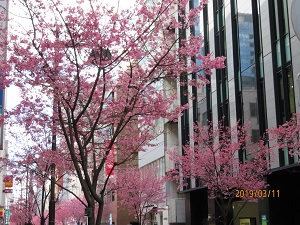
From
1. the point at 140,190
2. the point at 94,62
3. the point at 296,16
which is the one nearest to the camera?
the point at 296,16

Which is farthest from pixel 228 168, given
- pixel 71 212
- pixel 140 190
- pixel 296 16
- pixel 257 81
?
pixel 71 212

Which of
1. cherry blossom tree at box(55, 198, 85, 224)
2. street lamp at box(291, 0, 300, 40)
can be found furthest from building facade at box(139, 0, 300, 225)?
cherry blossom tree at box(55, 198, 85, 224)

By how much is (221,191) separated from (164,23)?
44.9 feet

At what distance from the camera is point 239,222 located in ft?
126

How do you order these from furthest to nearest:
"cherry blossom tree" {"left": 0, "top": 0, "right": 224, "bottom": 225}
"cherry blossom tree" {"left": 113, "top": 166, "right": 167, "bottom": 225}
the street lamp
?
"cherry blossom tree" {"left": 113, "top": 166, "right": 167, "bottom": 225} < "cherry blossom tree" {"left": 0, "top": 0, "right": 224, "bottom": 225} < the street lamp

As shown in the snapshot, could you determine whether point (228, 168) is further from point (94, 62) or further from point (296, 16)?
point (296, 16)

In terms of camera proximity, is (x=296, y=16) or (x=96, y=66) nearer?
(x=296, y=16)

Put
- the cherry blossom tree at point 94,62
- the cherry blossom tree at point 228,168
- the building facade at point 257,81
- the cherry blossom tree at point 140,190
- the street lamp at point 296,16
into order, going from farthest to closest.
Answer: the cherry blossom tree at point 140,190, the building facade at point 257,81, the cherry blossom tree at point 228,168, the cherry blossom tree at point 94,62, the street lamp at point 296,16
